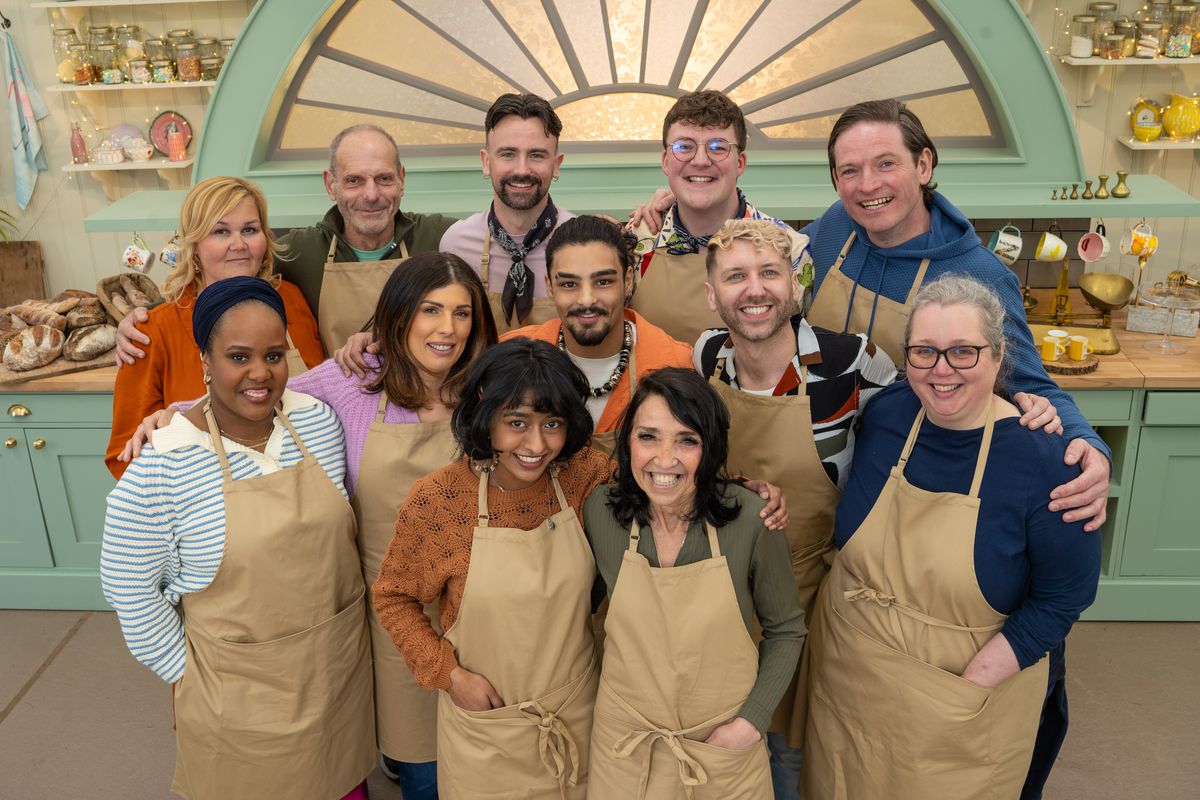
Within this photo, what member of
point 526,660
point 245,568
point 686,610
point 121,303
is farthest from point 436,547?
point 121,303

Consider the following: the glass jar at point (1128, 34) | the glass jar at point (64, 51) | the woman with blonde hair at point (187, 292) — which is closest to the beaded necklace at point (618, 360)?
the woman with blonde hair at point (187, 292)

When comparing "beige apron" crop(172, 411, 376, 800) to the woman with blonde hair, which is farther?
the woman with blonde hair

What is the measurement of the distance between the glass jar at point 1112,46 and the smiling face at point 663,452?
3088 mm

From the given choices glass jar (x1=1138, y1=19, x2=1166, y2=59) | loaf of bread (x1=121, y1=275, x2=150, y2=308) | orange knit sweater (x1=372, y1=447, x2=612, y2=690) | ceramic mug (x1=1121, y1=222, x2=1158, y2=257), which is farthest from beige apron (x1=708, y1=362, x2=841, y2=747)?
glass jar (x1=1138, y1=19, x2=1166, y2=59)

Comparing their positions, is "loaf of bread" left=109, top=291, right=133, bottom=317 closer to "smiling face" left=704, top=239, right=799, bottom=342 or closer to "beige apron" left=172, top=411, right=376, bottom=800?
"beige apron" left=172, top=411, right=376, bottom=800

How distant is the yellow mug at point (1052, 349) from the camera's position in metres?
3.60

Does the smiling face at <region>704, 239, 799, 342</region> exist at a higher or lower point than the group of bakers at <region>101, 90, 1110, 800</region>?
higher

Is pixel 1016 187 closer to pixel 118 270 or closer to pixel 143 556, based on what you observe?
pixel 143 556

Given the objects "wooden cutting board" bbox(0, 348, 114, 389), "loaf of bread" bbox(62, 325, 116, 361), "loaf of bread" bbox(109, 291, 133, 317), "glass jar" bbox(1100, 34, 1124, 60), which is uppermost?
"glass jar" bbox(1100, 34, 1124, 60)

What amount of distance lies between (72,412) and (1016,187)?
3655 mm

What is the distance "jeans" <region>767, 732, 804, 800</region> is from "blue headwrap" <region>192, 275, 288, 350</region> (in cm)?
167

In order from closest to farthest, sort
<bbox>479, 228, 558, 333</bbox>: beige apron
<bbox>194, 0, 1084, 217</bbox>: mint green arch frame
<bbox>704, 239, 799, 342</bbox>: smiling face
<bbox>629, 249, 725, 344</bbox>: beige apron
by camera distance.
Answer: <bbox>704, 239, 799, 342</bbox>: smiling face < <bbox>629, 249, 725, 344</bbox>: beige apron < <bbox>479, 228, 558, 333</bbox>: beige apron < <bbox>194, 0, 1084, 217</bbox>: mint green arch frame

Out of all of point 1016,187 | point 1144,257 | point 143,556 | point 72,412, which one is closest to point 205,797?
point 143,556

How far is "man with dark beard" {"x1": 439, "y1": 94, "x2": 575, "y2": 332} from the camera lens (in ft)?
9.39
